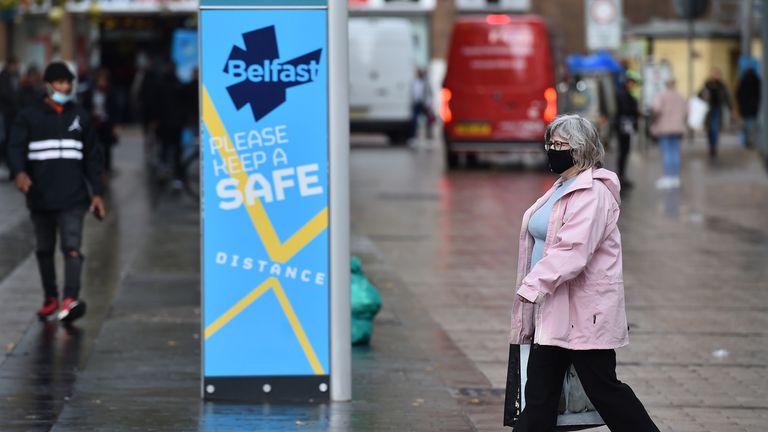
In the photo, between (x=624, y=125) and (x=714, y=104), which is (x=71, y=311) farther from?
(x=714, y=104)

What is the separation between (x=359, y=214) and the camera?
19109mm

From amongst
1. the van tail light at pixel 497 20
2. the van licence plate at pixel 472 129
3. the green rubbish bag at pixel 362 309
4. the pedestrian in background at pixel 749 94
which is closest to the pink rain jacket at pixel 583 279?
the green rubbish bag at pixel 362 309

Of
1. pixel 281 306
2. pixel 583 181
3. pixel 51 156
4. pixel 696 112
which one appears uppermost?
pixel 583 181

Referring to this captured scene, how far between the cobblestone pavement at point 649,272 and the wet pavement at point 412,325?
24 mm

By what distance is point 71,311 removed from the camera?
9.95 metres


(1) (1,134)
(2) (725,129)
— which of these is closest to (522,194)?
(1) (1,134)

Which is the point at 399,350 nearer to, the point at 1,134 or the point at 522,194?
the point at 522,194

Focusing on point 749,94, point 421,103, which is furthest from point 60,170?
point 421,103

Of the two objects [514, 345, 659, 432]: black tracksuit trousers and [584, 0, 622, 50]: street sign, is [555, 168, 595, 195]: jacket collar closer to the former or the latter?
[514, 345, 659, 432]: black tracksuit trousers

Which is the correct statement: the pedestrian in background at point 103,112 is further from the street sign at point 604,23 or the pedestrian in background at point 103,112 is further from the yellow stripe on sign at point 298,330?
the yellow stripe on sign at point 298,330

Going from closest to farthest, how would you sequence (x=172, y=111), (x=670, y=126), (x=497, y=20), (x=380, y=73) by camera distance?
(x=172, y=111), (x=670, y=126), (x=497, y=20), (x=380, y=73)

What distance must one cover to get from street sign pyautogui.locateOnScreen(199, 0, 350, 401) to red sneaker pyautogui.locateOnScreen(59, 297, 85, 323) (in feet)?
8.91

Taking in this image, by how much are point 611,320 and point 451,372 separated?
2.94 metres

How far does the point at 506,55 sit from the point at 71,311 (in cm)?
1836
